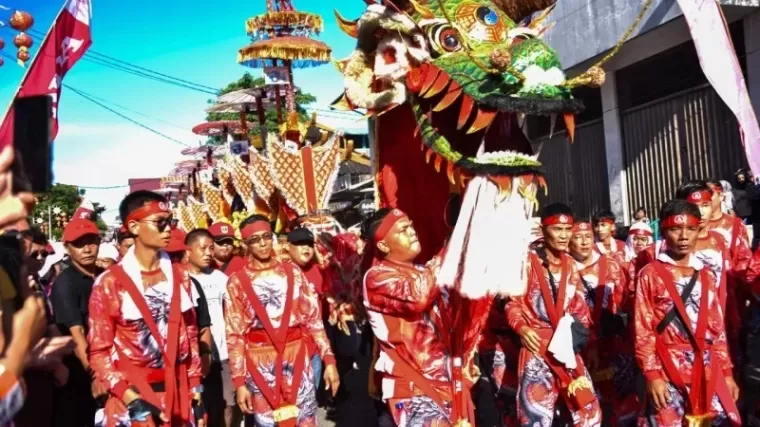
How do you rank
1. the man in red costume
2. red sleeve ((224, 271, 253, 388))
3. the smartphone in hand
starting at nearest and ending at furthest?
1. the smartphone in hand
2. the man in red costume
3. red sleeve ((224, 271, 253, 388))

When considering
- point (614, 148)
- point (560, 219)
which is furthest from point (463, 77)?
point (614, 148)

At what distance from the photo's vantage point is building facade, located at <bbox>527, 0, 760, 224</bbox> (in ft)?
30.6

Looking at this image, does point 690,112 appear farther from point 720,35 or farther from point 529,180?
point 529,180

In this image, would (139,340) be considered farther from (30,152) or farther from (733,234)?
(733,234)

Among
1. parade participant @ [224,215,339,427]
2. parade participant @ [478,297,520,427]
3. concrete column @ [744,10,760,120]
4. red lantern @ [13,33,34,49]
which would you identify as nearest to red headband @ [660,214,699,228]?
parade participant @ [478,297,520,427]

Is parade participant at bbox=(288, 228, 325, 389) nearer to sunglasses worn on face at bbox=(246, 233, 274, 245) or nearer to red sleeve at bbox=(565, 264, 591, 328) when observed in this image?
sunglasses worn on face at bbox=(246, 233, 274, 245)

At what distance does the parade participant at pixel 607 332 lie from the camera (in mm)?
4512

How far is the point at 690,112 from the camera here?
32.6 ft

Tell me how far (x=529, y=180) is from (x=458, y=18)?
39.6 inches

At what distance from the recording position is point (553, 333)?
4.05 metres

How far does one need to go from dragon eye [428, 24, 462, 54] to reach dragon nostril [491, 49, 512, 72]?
54 cm

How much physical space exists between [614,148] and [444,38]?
8.48m

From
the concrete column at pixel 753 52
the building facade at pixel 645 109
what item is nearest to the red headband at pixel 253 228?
the building facade at pixel 645 109

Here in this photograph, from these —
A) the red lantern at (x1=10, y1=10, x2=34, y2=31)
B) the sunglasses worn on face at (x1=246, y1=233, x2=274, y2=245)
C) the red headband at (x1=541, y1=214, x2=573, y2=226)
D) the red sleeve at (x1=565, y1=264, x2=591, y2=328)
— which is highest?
the red lantern at (x1=10, y1=10, x2=34, y2=31)
